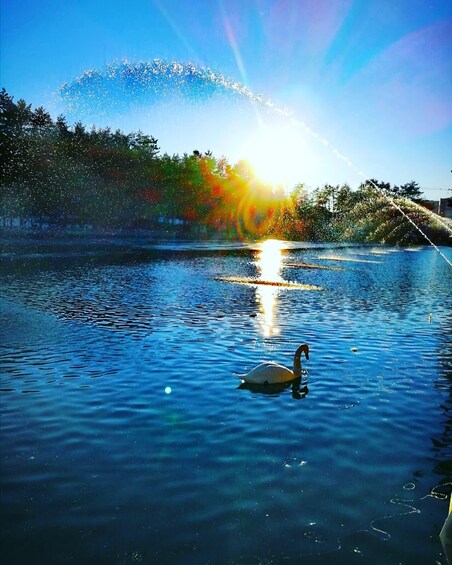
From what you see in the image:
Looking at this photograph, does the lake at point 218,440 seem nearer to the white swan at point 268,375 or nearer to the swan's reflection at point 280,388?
the swan's reflection at point 280,388

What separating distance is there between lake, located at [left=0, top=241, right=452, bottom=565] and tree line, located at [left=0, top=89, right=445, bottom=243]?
136 ft

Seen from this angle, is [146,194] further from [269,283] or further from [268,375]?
[268,375]

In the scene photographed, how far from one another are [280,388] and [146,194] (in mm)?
102025

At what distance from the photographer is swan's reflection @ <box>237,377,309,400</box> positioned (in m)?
13.1

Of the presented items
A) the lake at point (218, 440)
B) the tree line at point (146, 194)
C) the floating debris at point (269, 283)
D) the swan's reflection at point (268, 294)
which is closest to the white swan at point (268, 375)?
the lake at point (218, 440)

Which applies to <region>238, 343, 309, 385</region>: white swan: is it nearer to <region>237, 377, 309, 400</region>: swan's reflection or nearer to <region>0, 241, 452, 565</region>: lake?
<region>237, 377, 309, 400</region>: swan's reflection

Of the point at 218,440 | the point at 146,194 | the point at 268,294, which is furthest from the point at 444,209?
the point at 218,440

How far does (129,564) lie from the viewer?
6.59 m

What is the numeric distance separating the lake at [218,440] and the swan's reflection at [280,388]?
0.07 metres

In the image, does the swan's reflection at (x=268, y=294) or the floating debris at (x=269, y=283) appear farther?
the floating debris at (x=269, y=283)

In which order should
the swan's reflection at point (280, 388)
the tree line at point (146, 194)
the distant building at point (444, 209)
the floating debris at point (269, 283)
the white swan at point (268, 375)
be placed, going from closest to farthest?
1. the swan's reflection at point (280, 388)
2. the white swan at point (268, 375)
3. the floating debris at point (269, 283)
4. the tree line at point (146, 194)
5. the distant building at point (444, 209)

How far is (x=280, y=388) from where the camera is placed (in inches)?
526

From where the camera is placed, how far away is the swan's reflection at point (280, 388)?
13.1 m

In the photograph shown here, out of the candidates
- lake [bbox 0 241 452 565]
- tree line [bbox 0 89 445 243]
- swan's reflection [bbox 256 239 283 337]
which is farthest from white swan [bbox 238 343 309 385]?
tree line [bbox 0 89 445 243]
